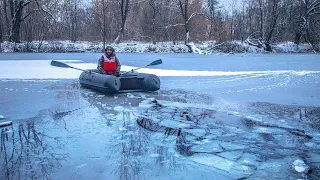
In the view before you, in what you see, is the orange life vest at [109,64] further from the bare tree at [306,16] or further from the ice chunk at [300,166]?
the bare tree at [306,16]

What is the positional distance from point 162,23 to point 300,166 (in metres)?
30.2

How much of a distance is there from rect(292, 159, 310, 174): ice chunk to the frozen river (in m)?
0.06

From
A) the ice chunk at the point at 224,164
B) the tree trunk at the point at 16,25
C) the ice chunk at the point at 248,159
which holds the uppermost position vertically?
the tree trunk at the point at 16,25

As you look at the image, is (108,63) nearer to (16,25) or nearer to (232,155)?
(232,155)

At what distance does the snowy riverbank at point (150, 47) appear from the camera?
26663 mm

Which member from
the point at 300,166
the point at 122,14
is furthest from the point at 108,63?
the point at 122,14

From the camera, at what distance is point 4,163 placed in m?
3.77

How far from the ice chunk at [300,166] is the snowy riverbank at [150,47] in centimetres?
2411

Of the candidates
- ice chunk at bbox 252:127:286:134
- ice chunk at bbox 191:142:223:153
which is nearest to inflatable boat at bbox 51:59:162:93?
ice chunk at bbox 252:127:286:134

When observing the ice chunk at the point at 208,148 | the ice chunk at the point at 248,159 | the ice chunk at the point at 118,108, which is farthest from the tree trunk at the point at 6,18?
the ice chunk at the point at 248,159

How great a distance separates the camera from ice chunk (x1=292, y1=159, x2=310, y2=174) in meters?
3.66

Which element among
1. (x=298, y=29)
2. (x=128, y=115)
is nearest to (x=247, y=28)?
(x=298, y=29)

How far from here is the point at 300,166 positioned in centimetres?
377

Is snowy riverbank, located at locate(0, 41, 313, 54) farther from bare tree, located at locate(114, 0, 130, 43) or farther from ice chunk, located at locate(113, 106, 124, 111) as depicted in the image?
ice chunk, located at locate(113, 106, 124, 111)
